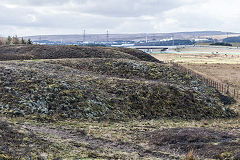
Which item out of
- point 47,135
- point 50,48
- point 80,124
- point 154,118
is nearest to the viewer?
point 47,135

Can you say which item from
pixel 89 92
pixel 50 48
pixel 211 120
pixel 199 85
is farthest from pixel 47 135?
pixel 50 48

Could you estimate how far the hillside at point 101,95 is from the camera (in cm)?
→ 2552

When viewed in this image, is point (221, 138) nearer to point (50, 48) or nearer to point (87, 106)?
point (87, 106)

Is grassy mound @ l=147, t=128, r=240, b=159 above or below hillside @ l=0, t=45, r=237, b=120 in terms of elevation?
below

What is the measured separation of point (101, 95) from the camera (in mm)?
29766

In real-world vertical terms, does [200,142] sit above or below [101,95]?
below

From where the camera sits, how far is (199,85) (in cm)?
4156

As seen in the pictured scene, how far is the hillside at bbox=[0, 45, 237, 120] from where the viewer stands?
83.7 feet

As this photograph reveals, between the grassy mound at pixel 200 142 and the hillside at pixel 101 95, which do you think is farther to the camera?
the hillside at pixel 101 95

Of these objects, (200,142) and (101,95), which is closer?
(200,142)

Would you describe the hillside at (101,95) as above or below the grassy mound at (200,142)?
above

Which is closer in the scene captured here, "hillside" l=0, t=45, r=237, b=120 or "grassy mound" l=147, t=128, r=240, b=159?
"grassy mound" l=147, t=128, r=240, b=159

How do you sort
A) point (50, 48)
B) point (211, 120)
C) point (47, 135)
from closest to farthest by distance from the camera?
point (47, 135), point (211, 120), point (50, 48)

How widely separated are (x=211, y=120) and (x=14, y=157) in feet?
74.5
